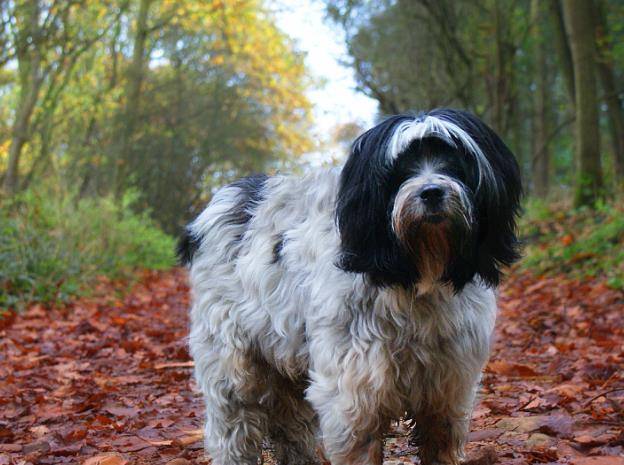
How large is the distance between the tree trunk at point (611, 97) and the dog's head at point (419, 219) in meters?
13.2

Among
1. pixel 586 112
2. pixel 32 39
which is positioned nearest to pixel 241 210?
pixel 32 39

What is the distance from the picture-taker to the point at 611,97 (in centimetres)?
1603

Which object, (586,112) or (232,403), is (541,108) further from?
(232,403)

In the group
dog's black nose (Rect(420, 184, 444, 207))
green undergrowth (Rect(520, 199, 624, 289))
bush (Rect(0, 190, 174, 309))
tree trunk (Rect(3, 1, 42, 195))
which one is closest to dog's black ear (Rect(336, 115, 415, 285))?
dog's black nose (Rect(420, 184, 444, 207))

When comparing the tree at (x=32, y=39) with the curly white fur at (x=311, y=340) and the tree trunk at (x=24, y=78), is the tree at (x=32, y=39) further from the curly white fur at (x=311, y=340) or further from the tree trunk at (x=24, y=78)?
the curly white fur at (x=311, y=340)

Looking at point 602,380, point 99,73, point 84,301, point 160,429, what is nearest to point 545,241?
point 84,301

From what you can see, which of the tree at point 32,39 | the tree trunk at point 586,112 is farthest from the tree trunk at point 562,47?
the tree at point 32,39

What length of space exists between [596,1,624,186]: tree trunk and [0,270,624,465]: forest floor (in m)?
7.02

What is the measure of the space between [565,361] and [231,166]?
21815mm

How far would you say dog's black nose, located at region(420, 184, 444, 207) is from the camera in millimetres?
3055

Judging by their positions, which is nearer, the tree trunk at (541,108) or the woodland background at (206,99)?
the woodland background at (206,99)

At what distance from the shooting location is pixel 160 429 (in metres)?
5.05

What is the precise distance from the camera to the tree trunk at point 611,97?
15.7 meters

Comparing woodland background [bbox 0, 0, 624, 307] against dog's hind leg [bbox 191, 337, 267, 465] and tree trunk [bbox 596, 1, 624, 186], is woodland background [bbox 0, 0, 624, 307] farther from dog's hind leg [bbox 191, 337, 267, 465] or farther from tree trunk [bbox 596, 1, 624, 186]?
dog's hind leg [bbox 191, 337, 267, 465]
